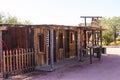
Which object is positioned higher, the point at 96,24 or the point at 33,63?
the point at 96,24

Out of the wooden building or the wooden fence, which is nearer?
the wooden fence

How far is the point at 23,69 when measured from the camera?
12641 mm

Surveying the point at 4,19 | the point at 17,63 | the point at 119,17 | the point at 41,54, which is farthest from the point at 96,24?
Answer: the point at 119,17

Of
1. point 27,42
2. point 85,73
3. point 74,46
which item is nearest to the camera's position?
point 85,73

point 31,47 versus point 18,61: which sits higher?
point 31,47

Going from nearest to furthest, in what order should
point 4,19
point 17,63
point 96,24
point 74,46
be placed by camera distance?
point 17,63 < point 74,46 < point 96,24 < point 4,19

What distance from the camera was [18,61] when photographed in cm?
1232

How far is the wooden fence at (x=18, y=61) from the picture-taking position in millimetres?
11648

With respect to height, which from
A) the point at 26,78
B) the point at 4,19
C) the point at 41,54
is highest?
the point at 4,19

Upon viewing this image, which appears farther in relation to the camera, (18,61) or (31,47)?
(31,47)

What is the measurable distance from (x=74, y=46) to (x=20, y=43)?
6981mm

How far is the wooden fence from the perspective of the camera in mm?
11648

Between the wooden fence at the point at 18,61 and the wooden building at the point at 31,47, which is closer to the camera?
the wooden fence at the point at 18,61

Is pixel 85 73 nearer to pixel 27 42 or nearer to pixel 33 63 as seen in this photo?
pixel 33 63
